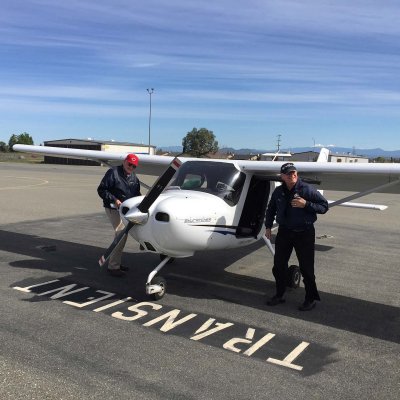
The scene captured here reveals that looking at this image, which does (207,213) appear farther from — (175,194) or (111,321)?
(111,321)

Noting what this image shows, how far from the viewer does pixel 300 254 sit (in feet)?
18.5

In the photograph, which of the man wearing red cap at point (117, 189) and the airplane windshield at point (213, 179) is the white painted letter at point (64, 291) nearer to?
the man wearing red cap at point (117, 189)

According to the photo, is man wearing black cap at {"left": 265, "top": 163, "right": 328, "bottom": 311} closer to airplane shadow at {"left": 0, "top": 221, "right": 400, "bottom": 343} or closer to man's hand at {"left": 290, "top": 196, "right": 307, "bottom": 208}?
man's hand at {"left": 290, "top": 196, "right": 307, "bottom": 208}

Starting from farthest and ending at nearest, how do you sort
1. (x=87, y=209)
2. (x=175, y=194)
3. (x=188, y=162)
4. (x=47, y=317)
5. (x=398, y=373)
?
(x=87, y=209), (x=188, y=162), (x=175, y=194), (x=47, y=317), (x=398, y=373)

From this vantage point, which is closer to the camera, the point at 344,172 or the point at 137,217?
the point at 137,217

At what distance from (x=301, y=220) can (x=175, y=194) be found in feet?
5.83

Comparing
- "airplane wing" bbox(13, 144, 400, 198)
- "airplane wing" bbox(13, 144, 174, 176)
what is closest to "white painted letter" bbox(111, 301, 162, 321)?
Result: "airplane wing" bbox(13, 144, 400, 198)

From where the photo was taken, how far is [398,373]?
404 cm

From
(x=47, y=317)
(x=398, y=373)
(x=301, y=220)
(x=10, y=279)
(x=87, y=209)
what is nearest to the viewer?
(x=398, y=373)

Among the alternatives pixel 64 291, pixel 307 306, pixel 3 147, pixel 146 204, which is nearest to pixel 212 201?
pixel 146 204

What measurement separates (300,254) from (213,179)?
180 cm

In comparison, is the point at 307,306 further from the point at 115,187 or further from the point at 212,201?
the point at 115,187

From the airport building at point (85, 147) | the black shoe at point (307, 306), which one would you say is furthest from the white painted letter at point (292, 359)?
the airport building at point (85, 147)

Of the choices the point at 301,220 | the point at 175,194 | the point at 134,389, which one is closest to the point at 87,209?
the point at 175,194
